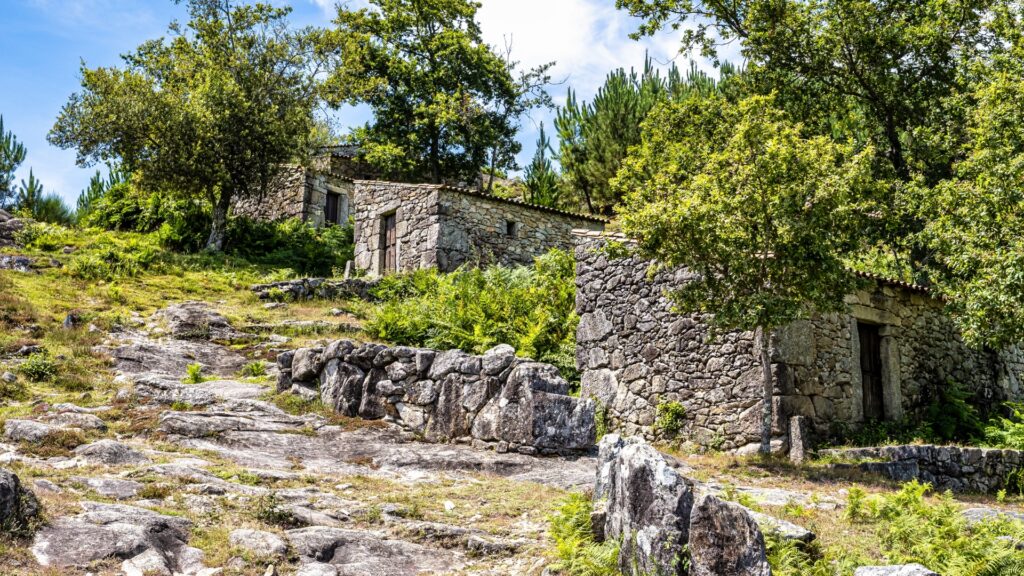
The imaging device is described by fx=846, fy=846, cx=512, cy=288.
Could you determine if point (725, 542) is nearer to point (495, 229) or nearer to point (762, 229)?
point (762, 229)

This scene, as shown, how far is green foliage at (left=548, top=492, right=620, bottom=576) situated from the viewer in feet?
18.7

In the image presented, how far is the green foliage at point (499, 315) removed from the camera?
14461 millimetres

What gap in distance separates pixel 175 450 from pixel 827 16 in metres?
14.7

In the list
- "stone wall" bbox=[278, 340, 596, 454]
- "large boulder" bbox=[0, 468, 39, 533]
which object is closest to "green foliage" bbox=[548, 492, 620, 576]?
"stone wall" bbox=[278, 340, 596, 454]

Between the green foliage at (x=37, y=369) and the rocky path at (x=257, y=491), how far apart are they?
0.95 m

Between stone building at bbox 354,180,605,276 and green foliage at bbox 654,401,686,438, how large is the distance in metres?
9.50

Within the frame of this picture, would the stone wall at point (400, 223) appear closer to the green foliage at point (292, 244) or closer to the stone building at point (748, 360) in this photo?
the green foliage at point (292, 244)

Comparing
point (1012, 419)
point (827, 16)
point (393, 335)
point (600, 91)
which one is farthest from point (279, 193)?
point (1012, 419)

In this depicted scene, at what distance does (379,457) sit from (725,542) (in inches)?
198

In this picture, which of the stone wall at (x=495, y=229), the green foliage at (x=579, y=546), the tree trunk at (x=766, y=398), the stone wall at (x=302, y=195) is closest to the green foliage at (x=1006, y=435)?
the tree trunk at (x=766, y=398)

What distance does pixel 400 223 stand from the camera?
873 inches

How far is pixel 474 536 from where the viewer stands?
21.7 ft

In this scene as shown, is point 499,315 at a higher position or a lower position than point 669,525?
higher

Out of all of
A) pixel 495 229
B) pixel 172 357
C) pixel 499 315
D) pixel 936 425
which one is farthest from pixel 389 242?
pixel 936 425
